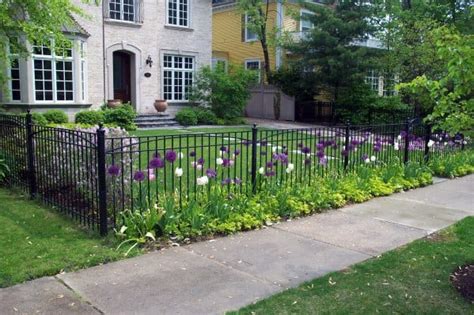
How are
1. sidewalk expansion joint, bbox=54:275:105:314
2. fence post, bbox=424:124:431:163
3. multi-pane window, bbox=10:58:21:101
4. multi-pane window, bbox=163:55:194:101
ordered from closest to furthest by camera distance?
sidewalk expansion joint, bbox=54:275:105:314, fence post, bbox=424:124:431:163, multi-pane window, bbox=10:58:21:101, multi-pane window, bbox=163:55:194:101

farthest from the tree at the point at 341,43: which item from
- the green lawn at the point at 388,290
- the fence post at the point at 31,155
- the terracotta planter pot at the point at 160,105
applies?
the green lawn at the point at 388,290

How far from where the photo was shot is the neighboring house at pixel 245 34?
26000mm

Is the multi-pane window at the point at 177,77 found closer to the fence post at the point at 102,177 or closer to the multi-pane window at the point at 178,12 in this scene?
the multi-pane window at the point at 178,12

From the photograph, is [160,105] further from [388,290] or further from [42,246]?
[388,290]

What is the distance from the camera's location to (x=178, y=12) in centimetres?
2170

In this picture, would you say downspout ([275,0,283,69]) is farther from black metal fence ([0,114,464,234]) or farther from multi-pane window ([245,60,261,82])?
black metal fence ([0,114,464,234])

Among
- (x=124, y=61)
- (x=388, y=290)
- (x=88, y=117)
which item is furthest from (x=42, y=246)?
(x=124, y=61)

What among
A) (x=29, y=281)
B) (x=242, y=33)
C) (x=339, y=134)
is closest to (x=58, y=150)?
(x=29, y=281)

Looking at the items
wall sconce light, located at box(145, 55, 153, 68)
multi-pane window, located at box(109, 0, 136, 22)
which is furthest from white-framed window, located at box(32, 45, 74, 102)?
wall sconce light, located at box(145, 55, 153, 68)

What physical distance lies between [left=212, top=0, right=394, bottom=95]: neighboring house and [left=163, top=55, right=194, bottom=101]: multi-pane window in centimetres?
390

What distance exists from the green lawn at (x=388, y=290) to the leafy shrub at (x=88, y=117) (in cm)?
1372

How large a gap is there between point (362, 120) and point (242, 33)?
1082cm

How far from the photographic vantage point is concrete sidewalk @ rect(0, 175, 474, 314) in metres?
3.94

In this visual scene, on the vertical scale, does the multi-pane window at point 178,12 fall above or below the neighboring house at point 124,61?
above
